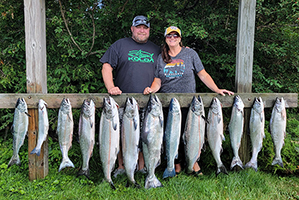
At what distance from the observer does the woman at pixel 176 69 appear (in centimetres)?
322

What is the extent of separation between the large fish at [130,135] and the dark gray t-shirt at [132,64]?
1.58ft

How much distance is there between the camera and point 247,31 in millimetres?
3312

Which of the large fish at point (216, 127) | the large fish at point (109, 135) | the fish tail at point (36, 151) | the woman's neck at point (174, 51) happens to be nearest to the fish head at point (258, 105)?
the large fish at point (216, 127)

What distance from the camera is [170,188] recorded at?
3.17 m

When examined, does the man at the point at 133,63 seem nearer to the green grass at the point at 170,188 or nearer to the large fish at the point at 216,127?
the green grass at the point at 170,188

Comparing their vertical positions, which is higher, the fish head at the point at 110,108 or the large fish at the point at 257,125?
the fish head at the point at 110,108

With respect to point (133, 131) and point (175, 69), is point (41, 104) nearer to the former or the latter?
point (133, 131)

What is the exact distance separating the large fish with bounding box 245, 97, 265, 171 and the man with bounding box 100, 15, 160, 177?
1.53 meters

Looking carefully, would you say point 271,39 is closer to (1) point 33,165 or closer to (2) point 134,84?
(2) point 134,84

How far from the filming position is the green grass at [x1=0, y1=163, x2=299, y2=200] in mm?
3030

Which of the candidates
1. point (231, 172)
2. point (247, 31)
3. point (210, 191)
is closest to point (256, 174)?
point (231, 172)

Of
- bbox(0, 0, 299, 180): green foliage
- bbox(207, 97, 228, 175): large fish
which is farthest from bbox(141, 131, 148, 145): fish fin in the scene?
bbox(0, 0, 299, 180): green foliage

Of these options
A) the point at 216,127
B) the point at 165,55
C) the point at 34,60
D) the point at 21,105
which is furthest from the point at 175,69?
the point at 21,105

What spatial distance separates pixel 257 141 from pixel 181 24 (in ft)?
7.45
